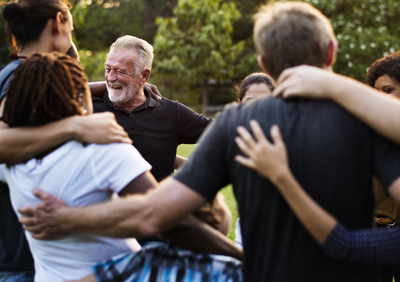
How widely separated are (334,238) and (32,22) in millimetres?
1828

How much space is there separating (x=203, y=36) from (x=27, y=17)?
19206mm

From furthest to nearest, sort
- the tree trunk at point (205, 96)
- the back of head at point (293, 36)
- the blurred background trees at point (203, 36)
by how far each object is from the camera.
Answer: the tree trunk at point (205, 96) → the blurred background trees at point (203, 36) → the back of head at point (293, 36)

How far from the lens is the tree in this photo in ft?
68.3

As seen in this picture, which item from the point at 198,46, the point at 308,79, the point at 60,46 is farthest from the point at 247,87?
the point at 198,46

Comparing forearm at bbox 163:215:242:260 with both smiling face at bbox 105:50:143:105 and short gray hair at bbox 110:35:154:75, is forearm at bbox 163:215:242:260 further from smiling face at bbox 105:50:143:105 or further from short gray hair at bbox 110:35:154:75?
short gray hair at bbox 110:35:154:75

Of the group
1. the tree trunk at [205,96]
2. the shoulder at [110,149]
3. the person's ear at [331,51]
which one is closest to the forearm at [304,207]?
the person's ear at [331,51]

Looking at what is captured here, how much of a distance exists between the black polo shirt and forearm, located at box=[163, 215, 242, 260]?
63.4 inches

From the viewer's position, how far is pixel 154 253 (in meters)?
1.69

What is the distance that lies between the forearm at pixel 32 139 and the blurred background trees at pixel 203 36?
1376 cm

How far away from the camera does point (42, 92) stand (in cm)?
155

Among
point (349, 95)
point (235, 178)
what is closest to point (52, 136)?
point (235, 178)

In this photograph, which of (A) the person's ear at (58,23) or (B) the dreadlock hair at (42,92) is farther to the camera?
(A) the person's ear at (58,23)

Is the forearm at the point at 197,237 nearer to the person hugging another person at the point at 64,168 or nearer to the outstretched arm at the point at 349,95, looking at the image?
the person hugging another person at the point at 64,168

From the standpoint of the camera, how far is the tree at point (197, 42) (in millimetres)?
20812
